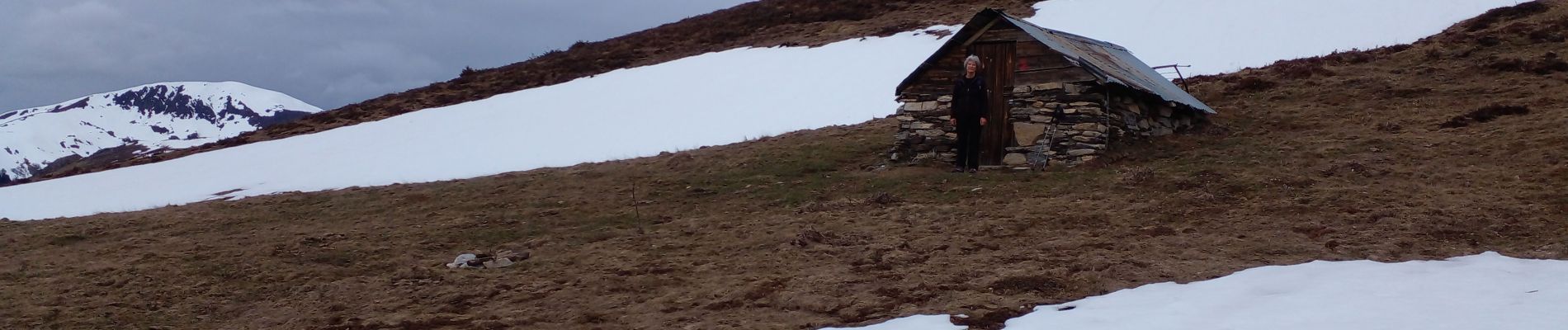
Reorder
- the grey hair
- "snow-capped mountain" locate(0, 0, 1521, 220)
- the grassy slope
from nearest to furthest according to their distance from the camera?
the grassy slope → the grey hair → "snow-capped mountain" locate(0, 0, 1521, 220)

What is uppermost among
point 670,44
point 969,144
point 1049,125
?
point 670,44

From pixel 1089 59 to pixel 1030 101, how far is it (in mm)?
1191

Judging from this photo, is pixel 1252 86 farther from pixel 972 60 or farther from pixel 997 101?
pixel 972 60

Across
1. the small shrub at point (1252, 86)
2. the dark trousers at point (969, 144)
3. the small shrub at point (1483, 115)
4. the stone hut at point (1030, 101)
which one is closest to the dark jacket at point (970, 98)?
the dark trousers at point (969, 144)

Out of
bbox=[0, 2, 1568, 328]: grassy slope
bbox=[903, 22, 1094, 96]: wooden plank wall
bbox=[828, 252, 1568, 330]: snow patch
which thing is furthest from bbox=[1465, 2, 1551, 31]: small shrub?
bbox=[828, 252, 1568, 330]: snow patch

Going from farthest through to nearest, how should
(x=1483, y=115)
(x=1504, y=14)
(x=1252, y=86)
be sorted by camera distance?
(x=1504, y=14) < (x=1252, y=86) < (x=1483, y=115)

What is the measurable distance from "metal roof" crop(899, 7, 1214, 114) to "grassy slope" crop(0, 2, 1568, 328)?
95 centimetres

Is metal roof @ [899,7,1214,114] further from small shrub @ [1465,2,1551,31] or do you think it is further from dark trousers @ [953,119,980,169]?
small shrub @ [1465,2,1551,31]

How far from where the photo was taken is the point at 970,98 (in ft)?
49.8

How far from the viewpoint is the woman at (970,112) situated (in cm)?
1516

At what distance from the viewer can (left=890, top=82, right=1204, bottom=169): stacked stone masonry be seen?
51.2 feet

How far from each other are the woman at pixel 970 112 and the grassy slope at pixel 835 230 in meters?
0.56

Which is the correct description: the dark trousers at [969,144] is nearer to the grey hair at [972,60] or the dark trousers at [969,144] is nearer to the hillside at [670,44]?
the grey hair at [972,60]

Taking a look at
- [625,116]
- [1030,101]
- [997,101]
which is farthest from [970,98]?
[625,116]
